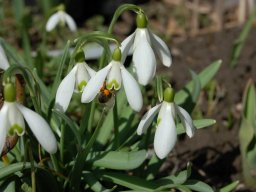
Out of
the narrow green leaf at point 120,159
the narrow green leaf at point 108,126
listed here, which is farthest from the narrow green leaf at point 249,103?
the narrow green leaf at point 120,159

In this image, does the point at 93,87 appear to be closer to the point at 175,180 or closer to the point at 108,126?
the point at 175,180

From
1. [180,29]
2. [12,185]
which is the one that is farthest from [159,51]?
[180,29]

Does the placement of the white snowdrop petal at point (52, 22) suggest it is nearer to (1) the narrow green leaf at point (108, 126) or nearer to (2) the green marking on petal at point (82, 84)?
(1) the narrow green leaf at point (108, 126)

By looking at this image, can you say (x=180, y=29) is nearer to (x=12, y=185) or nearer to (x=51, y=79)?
(x=51, y=79)

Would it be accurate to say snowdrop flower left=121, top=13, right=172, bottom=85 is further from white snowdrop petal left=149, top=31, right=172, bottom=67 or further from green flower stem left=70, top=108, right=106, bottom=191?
green flower stem left=70, top=108, right=106, bottom=191

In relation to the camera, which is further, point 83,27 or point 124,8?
point 83,27
